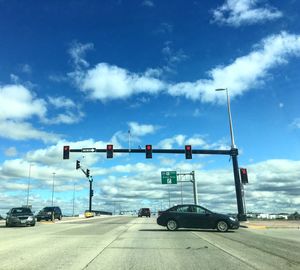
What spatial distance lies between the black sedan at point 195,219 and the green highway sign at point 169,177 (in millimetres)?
34096

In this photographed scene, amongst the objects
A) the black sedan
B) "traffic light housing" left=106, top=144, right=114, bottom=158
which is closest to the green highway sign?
"traffic light housing" left=106, top=144, right=114, bottom=158

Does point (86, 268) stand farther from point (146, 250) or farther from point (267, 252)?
point (267, 252)

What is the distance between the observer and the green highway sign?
2317 inches

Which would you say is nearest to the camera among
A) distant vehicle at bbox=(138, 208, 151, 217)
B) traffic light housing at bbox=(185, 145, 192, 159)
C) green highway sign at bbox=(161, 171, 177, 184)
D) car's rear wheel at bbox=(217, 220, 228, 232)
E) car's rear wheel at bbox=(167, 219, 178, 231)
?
car's rear wheel at bbox=(217, 220, 228, 232)

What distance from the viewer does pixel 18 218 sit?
32.0 metres

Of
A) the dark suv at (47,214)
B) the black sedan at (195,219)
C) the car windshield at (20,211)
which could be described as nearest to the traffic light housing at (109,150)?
the car windshield at (20,211)

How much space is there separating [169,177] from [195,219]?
35506 mm

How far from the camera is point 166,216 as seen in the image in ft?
80.2

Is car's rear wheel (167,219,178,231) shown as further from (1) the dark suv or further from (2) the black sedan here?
(1) the dark suv

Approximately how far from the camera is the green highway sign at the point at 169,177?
58.8m

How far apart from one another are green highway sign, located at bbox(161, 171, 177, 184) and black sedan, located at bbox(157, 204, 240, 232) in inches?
1342

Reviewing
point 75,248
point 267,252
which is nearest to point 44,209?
point 75,248

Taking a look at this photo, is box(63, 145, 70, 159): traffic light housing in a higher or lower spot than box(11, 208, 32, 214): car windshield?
higher

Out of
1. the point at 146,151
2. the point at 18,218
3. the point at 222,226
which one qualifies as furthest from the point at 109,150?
the point at 222,226
